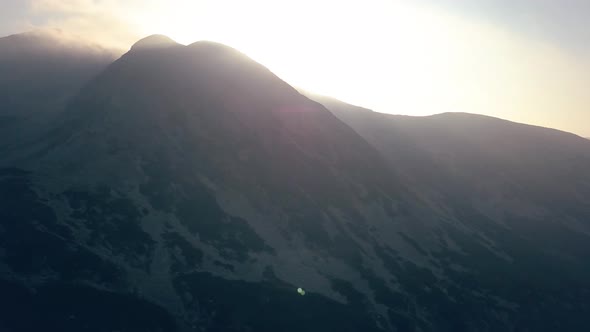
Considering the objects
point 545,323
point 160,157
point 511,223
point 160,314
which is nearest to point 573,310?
point 545,323

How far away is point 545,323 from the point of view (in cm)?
11312

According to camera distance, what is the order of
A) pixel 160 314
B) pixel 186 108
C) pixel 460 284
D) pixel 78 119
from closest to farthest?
pixel 160 314 → pixel 460 284 → pixel 78 119 → pixel 186 108

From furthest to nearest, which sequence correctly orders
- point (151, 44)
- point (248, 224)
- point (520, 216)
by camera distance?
point (151, 44) < point (520, 216) < point (248, 224)

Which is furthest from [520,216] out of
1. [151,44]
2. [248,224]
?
[151,44]

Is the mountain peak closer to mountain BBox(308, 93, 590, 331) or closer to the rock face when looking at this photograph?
the rock face

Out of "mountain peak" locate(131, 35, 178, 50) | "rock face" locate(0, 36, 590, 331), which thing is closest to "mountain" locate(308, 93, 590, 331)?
"rock face" locate(0, 36, 590, 331)

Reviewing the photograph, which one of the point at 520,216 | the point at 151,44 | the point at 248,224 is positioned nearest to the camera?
the point at 248,224

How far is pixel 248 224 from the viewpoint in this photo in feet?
407

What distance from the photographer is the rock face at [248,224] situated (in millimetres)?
91875

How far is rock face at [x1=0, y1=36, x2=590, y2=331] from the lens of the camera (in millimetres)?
91875

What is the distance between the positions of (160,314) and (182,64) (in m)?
110

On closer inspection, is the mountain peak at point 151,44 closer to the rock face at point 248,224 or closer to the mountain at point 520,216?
the rock face at point 248,224

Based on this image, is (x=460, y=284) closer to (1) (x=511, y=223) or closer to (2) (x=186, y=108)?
(1) (x=511, y=223)

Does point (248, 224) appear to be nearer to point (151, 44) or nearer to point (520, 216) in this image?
point (520, 216)
